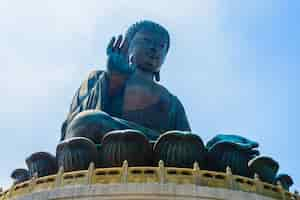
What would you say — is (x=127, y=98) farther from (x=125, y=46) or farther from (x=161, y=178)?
(x=161, y=178)

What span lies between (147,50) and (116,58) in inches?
101

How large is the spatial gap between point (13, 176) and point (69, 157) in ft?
8.58

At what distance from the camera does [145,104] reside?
627 inches

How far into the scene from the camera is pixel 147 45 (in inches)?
698

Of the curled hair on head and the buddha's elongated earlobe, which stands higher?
the curled hair on head

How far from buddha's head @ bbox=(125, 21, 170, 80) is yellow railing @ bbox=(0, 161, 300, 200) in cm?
732

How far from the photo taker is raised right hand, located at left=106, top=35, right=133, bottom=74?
1532 cm

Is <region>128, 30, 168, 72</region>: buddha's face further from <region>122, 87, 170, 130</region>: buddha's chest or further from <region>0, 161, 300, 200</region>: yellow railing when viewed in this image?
<region>0, 161, 300, 200</region>: yellow railing

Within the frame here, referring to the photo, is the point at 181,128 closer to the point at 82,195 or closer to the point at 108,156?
the point at 108,156

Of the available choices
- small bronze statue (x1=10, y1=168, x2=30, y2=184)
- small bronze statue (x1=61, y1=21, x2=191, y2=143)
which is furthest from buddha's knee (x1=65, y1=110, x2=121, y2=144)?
small bronze statue (x1=10, y1=168, x2=30, y2=184)

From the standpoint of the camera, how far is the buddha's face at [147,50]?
17547 millimetres

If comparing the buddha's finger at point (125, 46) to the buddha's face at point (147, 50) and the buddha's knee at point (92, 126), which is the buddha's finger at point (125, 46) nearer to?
the buddha's face at point (147, 50)

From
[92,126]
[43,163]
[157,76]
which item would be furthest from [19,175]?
[157,76]

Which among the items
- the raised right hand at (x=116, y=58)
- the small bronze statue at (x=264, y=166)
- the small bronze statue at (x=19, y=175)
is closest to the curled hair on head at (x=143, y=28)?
the raised right hand at (x=116, y=58)
